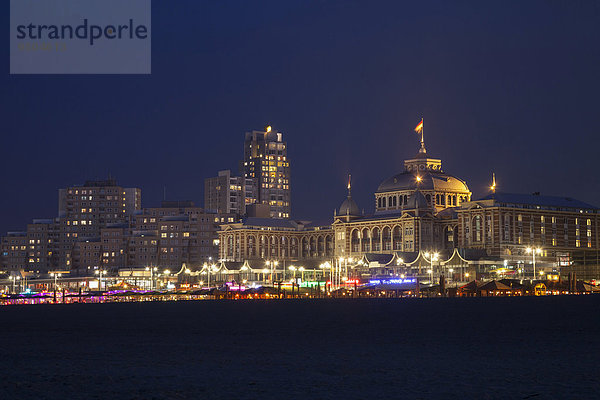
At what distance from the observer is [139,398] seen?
175 feet

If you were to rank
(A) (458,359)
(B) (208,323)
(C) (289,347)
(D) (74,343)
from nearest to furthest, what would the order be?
(A) (458,359) < (C) (289,347) < (D) (74,343) < (B) (208,323)

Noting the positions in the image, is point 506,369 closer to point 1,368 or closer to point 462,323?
point 1,368

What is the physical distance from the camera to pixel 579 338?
8731 cm

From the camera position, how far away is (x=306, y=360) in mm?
70188

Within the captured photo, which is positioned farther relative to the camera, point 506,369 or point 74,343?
point 74,343

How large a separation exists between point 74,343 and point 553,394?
4547cm

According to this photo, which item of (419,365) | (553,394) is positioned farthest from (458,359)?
(553,394)

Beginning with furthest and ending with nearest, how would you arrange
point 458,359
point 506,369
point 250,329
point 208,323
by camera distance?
point 208,323 → point 250,329 → point 458,359 → point 506,369

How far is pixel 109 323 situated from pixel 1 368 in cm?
5515

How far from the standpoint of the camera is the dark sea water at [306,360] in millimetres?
55875

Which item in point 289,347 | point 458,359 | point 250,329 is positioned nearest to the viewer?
point 458,359

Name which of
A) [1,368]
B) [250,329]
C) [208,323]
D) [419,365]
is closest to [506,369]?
[419,365]

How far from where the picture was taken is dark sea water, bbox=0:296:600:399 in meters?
55.9

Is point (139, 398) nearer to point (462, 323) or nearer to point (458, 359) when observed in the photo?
point (458, 359)
